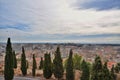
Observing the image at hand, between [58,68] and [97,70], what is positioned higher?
[97,70]

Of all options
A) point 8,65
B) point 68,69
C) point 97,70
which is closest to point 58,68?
point 68,69

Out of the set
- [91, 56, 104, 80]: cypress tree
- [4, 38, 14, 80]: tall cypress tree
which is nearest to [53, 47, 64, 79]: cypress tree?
[4, 38, 14, 80]: tall cypress tree

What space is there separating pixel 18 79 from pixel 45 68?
8.81 metres

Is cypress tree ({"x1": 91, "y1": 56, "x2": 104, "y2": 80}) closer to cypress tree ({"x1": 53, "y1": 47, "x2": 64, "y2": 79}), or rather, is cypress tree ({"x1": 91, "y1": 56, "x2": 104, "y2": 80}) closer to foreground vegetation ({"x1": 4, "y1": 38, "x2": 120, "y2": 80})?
foreground vegetation ({"x1": 4, "y1": 38, "x2": 120, "y2": 80})

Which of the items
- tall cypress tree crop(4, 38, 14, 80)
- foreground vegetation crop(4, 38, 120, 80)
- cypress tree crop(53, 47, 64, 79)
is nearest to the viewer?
foreground vegetation crop(4, 38, 120, 80)

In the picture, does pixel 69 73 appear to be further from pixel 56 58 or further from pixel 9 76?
pixel 9 76

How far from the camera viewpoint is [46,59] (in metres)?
79.9

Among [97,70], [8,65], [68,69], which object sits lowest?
[68,69]

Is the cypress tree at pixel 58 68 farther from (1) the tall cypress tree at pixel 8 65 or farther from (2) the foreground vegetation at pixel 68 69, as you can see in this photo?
(1) the tall cypress tree at pixel 8 65

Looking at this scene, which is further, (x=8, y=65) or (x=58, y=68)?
(x=58, y=68)

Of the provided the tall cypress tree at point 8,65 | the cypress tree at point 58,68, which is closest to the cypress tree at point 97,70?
the tall cypress tree at point 8,65

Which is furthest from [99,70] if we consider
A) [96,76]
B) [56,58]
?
[56,58]

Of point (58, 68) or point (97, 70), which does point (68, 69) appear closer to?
point (58, 68)

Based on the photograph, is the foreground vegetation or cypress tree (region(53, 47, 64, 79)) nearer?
the foreground vegetation
